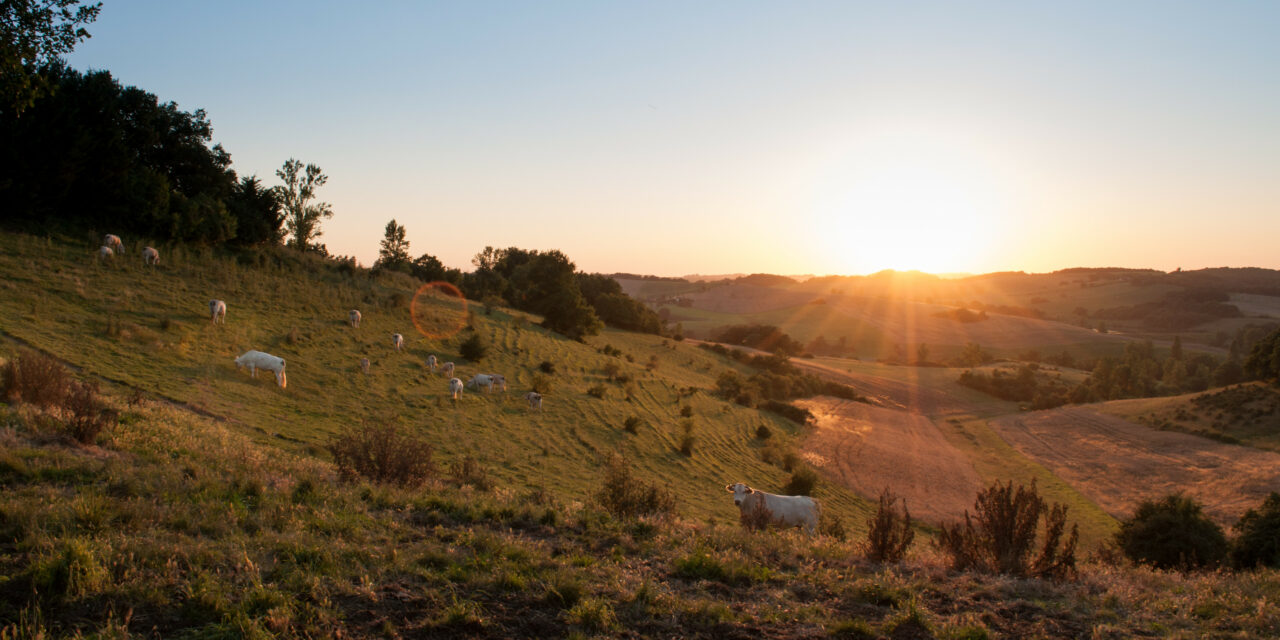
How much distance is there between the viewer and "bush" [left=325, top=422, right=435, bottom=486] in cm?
959

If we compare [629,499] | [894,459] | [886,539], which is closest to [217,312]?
[629,499]

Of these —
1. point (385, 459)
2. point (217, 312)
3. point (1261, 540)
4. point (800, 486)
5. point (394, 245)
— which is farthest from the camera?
point (394, 245)

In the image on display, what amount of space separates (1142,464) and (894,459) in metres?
14.4

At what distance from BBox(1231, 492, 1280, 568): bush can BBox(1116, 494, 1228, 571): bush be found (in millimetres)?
1197

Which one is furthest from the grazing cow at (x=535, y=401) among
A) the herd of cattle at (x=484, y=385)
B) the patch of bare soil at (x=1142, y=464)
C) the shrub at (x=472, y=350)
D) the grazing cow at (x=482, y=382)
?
the patch of bare soil at (x=1142, y=464)

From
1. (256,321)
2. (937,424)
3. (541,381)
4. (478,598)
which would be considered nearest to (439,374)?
(541,381)

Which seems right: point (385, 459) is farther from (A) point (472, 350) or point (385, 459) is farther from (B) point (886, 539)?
(A) point (472, 350)

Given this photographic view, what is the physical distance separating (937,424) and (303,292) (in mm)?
45685

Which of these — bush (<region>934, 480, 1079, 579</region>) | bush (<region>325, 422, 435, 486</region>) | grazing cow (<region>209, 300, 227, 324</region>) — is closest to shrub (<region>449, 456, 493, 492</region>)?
bush (<region>325, 422, 435, 486</region>)

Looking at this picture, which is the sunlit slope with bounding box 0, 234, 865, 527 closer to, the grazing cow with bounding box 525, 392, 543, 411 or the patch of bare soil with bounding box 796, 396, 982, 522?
the grazing cow with bounding box 525, 392, 543, 411

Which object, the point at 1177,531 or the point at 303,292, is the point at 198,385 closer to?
the point at 303,292

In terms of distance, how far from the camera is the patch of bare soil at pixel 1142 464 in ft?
89.2

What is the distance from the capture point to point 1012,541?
25.4ft

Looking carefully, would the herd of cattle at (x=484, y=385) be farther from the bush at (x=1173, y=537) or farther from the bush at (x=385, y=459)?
the bush at (x=1173, y=537)
